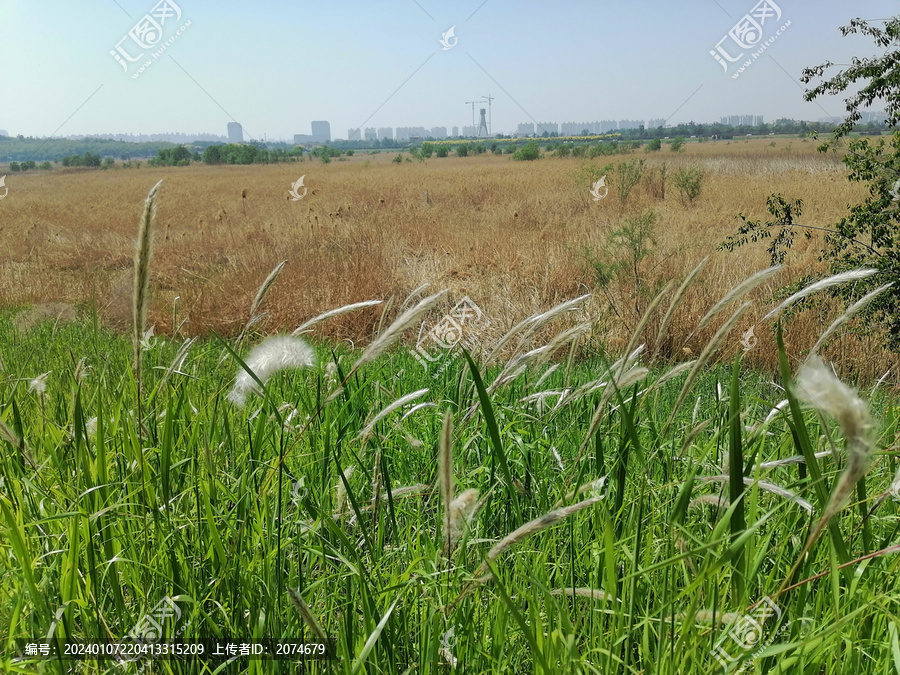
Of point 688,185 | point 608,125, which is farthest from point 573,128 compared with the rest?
point 688,185

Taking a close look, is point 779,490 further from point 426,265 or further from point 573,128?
point 573,128

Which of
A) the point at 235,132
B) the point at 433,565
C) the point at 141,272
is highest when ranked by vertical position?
the point at 235,132

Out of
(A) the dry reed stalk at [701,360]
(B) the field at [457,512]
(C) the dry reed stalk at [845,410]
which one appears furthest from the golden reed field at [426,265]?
(C) the dry reed stalk at [845,410]

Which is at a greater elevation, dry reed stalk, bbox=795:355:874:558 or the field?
dry reed stalk, bbox=795:355:874:558

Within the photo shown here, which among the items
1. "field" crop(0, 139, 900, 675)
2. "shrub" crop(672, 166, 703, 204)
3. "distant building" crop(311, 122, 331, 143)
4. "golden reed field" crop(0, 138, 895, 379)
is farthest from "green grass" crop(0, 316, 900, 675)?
"distant building" crop(311, 122, 331, 143)

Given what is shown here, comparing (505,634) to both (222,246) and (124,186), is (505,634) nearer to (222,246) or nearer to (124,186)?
(222,246)

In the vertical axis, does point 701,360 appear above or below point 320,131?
below

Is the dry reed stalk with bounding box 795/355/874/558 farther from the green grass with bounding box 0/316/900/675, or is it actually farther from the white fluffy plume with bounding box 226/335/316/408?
the white fluffy plume with bounding box 226/335/316/408

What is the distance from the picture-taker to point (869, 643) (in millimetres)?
1051

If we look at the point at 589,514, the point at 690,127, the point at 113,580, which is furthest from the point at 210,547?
the point at 690,127

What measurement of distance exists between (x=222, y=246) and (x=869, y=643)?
39.8 ft

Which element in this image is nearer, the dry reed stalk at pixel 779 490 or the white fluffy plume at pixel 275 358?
the dry reed stalk at pixel 779 490

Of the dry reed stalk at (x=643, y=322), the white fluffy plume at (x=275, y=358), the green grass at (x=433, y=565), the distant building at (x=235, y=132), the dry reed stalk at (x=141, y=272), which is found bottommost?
the green grass at (x=433, y=565)

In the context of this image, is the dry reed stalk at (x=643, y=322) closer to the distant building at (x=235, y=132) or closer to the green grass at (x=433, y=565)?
the green grass at (x=433, y=565)
